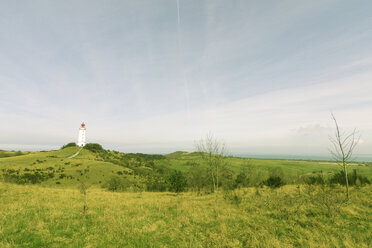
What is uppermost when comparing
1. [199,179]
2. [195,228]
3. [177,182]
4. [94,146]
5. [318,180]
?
[94,146]

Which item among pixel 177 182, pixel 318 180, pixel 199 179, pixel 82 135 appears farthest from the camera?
pixel 82 135

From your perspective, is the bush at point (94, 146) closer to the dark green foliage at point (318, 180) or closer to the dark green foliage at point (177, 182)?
the dark green foliage at point (177, 182)

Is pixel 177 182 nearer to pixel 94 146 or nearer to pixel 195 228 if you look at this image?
pixel 195 228

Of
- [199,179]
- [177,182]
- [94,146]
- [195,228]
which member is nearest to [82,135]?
[94,146]

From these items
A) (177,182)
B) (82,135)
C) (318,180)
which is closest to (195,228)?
(177,182)

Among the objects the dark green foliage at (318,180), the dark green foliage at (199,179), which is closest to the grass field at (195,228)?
the dark green foliage at (318,180)

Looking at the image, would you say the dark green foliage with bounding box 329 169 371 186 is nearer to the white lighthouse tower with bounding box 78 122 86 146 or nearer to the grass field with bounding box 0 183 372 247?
the grass field with bounding box 0 183 372 247

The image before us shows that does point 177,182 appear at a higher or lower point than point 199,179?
higher

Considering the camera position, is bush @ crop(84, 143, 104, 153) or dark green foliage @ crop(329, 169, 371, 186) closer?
dark green foliage @ crop(329, 169, 371, 186)

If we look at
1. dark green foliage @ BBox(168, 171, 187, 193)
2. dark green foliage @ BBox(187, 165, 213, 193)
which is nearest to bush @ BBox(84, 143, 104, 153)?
dark green foliage @ BBox(187, 165, 213, 193)

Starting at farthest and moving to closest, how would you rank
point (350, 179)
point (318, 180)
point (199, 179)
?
point (199, 179) < point (318, 180) < point (350, 179)

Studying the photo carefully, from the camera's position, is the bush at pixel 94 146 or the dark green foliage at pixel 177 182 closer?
the dark green foliage at pixel 177 182

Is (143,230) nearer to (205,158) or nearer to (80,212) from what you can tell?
(80,212)

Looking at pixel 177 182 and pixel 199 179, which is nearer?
pixel 177 182
